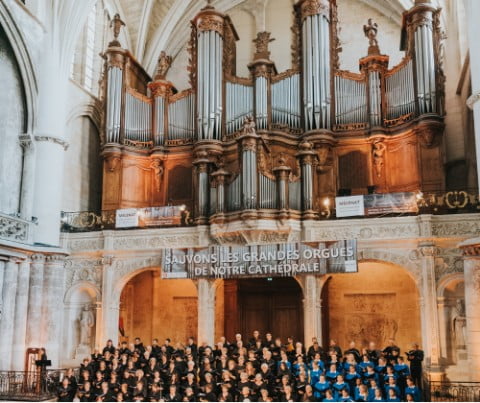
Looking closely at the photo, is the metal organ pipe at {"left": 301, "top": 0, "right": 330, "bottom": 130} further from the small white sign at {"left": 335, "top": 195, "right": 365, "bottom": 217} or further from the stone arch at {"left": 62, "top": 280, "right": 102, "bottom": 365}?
the stone arch at {"left": 62, "top": 280, "right": 102, "bottom": 365}

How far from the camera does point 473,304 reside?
12.1 m

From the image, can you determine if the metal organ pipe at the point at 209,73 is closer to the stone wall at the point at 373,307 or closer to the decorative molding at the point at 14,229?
the decorative molding at the point at 14,229

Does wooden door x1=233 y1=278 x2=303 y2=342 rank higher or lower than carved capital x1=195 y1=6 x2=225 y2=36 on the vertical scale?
lower

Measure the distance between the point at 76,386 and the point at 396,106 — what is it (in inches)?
422

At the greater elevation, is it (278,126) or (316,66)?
(316,66)

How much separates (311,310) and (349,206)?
2.73 meters

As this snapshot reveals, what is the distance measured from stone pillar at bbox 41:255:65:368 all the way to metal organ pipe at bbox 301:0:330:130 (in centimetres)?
775

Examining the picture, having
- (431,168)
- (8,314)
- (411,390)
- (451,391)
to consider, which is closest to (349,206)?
(431,168)

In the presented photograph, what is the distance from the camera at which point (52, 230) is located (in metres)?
15.8

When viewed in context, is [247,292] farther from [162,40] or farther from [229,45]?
[162,40]

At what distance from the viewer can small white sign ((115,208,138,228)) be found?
16.0m

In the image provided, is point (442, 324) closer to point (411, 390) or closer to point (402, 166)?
point (411, 390)

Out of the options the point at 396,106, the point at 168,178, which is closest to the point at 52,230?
the point at 168,178

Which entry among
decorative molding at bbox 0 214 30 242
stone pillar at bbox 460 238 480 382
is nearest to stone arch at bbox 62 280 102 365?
decorative molding at bbox 0 214 30 242
